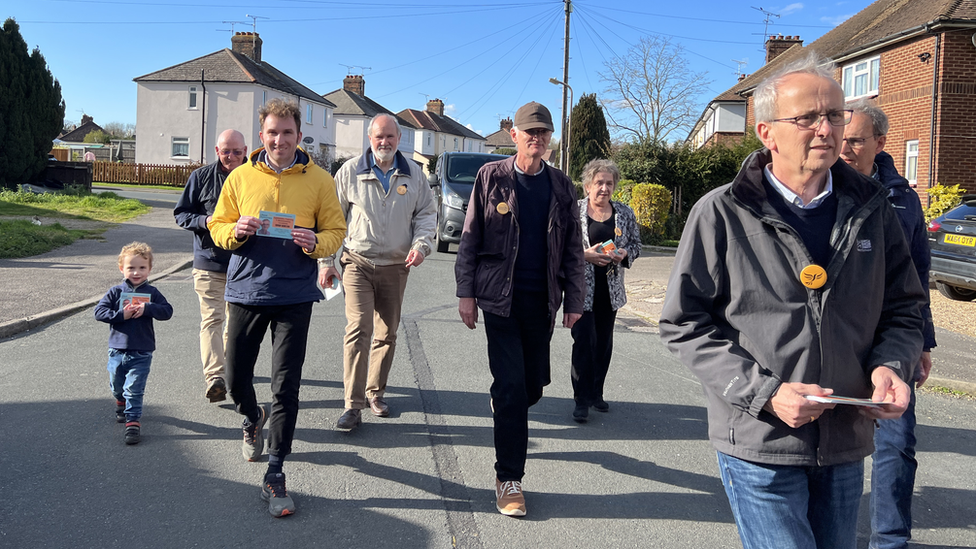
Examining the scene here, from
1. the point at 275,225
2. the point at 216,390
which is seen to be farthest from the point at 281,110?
the point at 216,390

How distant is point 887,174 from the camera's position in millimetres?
3461

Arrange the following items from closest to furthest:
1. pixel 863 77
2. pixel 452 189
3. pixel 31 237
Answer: pixel 31 237, pixel 452 189, pixel 863 77

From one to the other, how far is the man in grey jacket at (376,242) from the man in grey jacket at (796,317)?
313 cm

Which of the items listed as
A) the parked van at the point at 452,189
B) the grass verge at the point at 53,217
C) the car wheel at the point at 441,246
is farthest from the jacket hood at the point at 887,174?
the car wheel at the point at 441,246

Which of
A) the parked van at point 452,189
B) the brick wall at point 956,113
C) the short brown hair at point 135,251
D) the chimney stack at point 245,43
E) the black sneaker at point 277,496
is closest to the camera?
the black sneaker at point 277,496

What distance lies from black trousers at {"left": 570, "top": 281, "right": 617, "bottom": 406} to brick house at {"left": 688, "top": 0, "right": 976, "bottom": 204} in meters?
19.0

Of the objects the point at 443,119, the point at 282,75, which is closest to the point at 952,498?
the point at 282,75

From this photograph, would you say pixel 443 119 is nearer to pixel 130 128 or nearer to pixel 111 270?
pixel 130 128

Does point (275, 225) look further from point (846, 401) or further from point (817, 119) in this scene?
point (846, 401)

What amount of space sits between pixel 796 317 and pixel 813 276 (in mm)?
127

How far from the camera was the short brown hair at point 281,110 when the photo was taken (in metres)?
4.18

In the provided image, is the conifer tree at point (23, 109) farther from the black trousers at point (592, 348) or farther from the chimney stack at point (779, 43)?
the chimney stack at point (779, 43)

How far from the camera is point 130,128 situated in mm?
102688

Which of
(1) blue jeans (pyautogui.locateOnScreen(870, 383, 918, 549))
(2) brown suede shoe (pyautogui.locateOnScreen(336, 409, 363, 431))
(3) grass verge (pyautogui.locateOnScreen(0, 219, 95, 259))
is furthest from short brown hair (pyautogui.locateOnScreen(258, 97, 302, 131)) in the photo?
(3) grass verge (pyautogui.locateOnScreen(0, 219, 95, 259))
